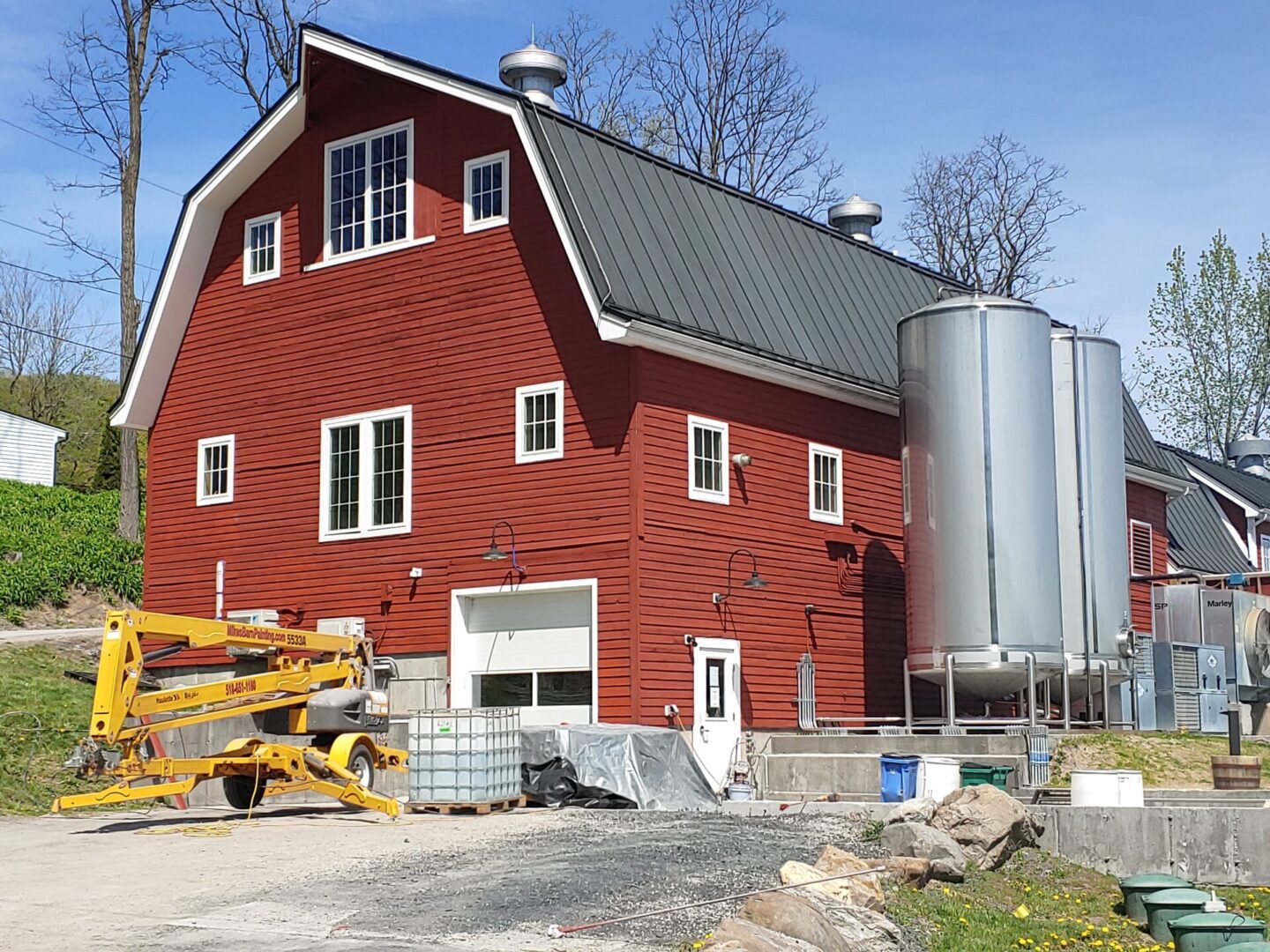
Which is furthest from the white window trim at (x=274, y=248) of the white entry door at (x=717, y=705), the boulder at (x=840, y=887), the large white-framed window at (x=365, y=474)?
the boulder at (x=840, y=887)

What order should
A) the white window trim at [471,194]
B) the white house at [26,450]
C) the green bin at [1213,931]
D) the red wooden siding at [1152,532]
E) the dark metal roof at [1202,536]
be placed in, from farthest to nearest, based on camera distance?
the white house at [26,450], the dark metal roof at [1202,536], the red wooden siding at [1152,532], the white window trim at [471,194], the green bin at [1213,931]

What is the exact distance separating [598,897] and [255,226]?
16.8 meters

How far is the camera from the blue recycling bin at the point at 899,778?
757 inches

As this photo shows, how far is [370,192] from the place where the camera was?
82.3 feet

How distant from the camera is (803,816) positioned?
61.1ft

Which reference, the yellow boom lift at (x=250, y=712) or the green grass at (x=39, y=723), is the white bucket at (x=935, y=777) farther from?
the green grass at (x=39, y=723)

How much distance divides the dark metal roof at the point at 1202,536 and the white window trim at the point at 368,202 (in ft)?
73.8

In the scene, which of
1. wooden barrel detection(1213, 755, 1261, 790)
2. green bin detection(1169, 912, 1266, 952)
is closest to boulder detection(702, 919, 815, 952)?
green bin detection(1169, 912, 1266, 952)

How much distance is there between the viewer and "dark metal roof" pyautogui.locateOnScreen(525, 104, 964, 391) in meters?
22.2

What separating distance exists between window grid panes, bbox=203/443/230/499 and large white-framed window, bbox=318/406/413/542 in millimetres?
2305

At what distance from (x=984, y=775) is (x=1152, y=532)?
52.5ft

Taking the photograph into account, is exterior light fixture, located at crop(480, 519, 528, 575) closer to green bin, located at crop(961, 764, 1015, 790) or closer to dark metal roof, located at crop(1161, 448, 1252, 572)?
green bin, located at crop(961, 764, 1015, 790)

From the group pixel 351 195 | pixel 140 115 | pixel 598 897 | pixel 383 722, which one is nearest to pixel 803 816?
pixel 383 722

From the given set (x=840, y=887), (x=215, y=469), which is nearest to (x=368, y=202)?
(x=215, y=469)
